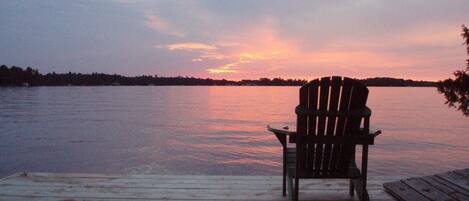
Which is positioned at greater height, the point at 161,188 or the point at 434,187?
the point at 434,187

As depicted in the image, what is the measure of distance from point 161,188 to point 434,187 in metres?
2.89

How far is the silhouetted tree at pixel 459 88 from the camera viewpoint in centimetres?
390

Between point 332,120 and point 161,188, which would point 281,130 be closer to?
point 332,120

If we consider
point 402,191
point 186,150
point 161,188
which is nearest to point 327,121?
point 402,191

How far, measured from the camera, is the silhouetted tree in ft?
12.8

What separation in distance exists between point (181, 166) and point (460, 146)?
13.0 meters

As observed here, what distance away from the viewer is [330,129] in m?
3.83

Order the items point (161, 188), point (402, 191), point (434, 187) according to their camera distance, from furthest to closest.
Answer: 1. point (161, 188)
2. point (434, 187)
3. point (402, 191)

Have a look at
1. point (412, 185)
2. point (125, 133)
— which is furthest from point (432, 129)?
point (412, 185)

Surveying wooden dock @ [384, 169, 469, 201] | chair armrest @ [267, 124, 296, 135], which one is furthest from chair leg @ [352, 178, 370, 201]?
chair armrest @ [267, 124, 296, 135]

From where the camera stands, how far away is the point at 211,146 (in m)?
19.0

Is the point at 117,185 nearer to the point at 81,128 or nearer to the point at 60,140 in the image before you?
the point at 60,140

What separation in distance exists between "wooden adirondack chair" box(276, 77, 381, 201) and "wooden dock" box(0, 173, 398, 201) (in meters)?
0.65

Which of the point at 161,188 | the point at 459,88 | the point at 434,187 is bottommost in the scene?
the point at 161,188
